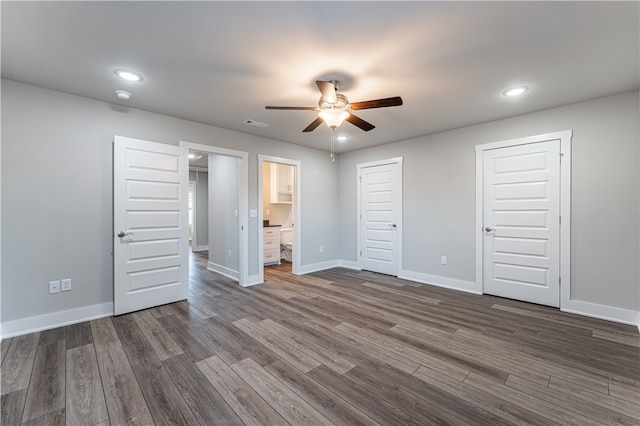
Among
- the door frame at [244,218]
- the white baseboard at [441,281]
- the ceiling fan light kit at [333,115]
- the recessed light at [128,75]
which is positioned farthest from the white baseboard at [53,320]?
the white baseboard at [441,281]

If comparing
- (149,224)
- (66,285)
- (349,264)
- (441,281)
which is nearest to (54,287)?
(66,285)

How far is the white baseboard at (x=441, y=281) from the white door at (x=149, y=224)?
3.70 metres

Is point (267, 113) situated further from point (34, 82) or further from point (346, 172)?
point (346, 172)

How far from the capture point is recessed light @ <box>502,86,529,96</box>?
2957 millimetres

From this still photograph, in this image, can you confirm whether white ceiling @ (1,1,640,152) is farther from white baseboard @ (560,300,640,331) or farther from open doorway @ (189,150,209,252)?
open doorway @ (189,150,209,252)

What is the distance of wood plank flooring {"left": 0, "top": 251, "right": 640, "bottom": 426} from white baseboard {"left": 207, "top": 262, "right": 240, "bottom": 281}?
144cm

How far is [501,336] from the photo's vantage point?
2789 mm

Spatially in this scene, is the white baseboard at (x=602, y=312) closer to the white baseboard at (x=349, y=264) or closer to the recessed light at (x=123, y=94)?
the white baseboard at (x=349, y=264)

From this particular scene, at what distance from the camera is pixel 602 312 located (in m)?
3.21

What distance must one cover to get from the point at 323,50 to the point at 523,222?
349 centimetres

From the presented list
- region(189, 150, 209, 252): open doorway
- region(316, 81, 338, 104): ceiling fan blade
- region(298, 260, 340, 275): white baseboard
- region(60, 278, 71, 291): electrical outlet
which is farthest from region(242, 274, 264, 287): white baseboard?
region(189, 150, 209, 252): open doorway

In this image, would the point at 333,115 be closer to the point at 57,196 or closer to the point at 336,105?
the point at 336,105

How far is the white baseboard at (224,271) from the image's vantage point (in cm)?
507

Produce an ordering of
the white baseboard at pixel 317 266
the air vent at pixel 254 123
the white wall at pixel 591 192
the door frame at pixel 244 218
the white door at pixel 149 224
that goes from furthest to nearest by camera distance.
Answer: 1. the white baseboard at pixel 317 266
2. the door frame at pixel 244 218
3. the air vent at pixel 254 123
4. the white door at pixel 149 224
5. the white wall at pixel 591 192
